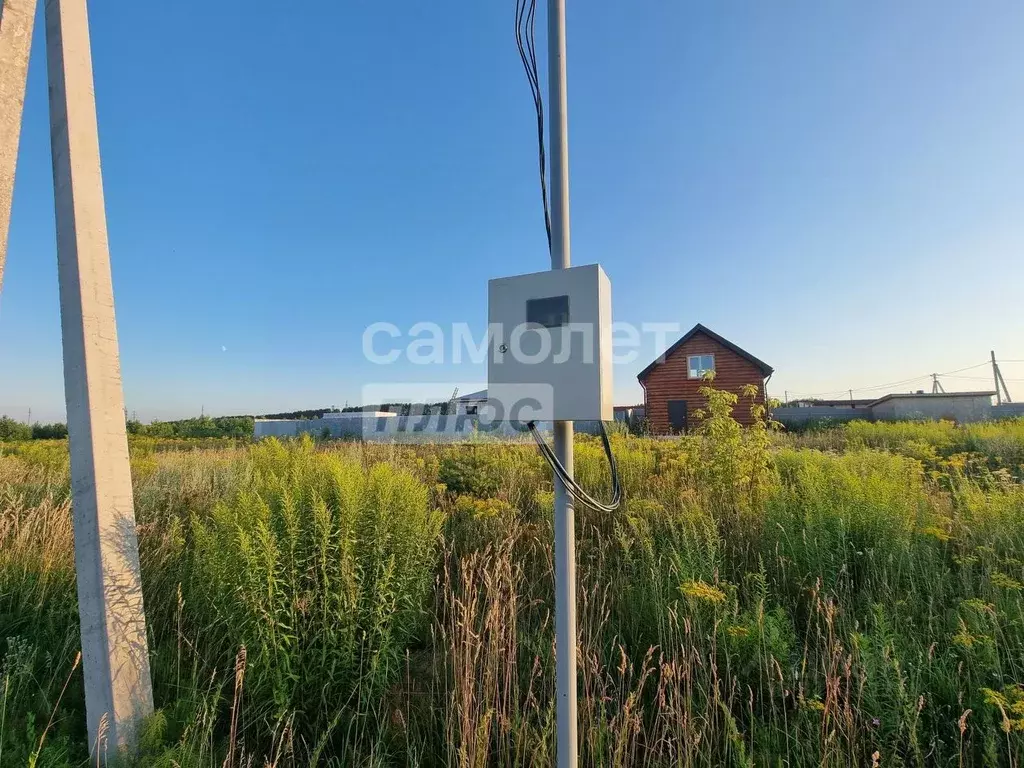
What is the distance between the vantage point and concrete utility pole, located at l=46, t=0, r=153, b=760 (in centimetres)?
177

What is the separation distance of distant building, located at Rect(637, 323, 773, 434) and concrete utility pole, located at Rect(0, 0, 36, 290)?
19787 millimetres

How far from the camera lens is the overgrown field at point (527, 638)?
1.74 meters

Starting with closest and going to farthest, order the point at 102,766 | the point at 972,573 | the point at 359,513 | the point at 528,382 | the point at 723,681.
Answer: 1. the point at 528,382
2. the point at 102,766
3. the point at 723,681
4. the point at 359,513
5. the point at 972,573

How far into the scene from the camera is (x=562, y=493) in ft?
4.79

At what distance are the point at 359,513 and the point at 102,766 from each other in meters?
1.29

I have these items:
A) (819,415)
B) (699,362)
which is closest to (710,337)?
(699,362)

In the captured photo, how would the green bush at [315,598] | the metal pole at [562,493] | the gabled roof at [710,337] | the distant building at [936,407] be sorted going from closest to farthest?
the metal pole at [562,493]
the green bush at [315,598]
the gabled roof at [710,337]
the distant building at [936,407]

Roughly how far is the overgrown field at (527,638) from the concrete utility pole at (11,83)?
1.58 meters

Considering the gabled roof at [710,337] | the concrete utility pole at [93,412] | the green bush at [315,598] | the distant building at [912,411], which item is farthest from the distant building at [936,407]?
the concrete utility pole at [93,412]

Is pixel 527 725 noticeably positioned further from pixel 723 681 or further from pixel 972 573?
pixel 972 573

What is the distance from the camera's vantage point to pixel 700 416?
5004mm

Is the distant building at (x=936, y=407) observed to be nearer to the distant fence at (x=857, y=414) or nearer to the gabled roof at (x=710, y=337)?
the distant fence at (x=857, y=414)

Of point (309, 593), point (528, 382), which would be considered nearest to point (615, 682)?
point (309, 593)

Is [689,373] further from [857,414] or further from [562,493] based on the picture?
[562,493]
